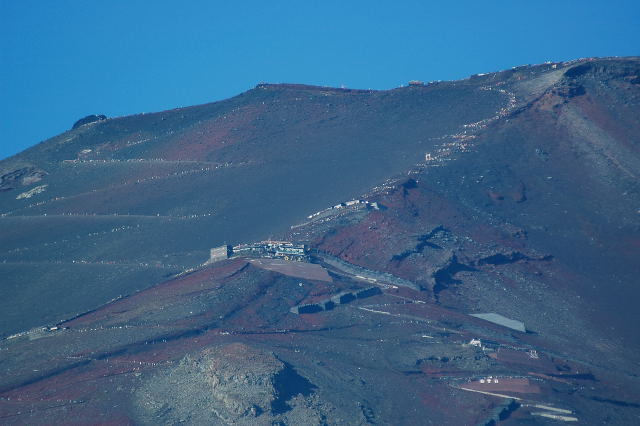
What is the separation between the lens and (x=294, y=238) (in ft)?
143

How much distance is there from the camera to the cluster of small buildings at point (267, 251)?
40.8 metres

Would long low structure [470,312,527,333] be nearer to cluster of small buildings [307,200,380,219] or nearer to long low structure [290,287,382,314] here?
long low structure [290,287,382,314]

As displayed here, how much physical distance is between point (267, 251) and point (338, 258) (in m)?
3.94

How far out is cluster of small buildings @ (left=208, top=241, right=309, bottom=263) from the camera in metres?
40.8

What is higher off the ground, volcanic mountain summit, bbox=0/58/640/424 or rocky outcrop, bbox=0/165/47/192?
rocky outcrop, bbox=0/165/47/192

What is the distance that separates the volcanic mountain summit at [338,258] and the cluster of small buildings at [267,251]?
142 mm

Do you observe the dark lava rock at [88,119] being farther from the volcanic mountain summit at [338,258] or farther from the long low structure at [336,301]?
the long low structure at [336,301]

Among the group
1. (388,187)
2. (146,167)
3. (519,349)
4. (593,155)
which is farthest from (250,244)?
(593,155)

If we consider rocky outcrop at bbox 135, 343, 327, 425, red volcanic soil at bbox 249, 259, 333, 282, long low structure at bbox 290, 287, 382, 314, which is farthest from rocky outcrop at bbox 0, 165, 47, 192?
rocky outcrop at bbox 135, 343, 327, 425

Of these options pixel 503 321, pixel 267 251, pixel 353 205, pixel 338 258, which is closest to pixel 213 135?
pixel 353 205

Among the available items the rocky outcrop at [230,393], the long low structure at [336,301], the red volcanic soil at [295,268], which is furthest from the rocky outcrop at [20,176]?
the rocky outcrop at [230,393]

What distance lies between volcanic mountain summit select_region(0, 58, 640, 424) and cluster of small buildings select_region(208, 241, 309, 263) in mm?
142

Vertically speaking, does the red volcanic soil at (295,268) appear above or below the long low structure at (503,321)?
above

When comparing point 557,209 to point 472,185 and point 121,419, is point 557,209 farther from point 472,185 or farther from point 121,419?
point 121,419
